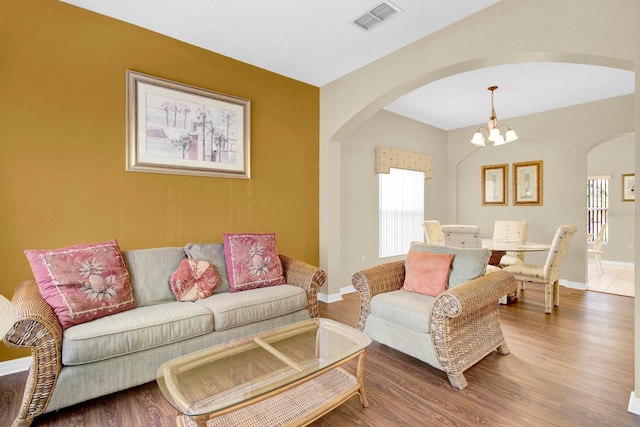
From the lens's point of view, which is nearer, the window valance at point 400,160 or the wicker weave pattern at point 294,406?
the wicker weave pattern at point 294,406

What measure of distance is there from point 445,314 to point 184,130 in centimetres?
281

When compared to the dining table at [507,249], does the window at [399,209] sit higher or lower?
higher

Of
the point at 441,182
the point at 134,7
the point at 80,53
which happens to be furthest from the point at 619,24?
the point at 441,182

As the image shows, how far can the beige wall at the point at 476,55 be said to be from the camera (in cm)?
194

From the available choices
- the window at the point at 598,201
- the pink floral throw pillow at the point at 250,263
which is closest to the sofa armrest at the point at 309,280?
the pink floral throw pillow at the point at 250,263

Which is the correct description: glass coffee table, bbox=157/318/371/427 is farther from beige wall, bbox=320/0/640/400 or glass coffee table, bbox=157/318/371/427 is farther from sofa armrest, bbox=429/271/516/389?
beige wall, bbox=320/0/640/400

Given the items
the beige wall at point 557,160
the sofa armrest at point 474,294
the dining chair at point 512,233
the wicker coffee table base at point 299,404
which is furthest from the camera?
the dining chair at point 512,233

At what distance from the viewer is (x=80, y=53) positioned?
2564mm

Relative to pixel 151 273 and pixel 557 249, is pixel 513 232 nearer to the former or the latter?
pixel 557 249

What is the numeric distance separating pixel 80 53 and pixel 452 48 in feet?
10.3

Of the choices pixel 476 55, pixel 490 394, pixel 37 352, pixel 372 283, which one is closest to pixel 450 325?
pixel 490 394

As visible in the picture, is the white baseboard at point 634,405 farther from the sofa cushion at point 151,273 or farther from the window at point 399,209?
the window at point 399,209

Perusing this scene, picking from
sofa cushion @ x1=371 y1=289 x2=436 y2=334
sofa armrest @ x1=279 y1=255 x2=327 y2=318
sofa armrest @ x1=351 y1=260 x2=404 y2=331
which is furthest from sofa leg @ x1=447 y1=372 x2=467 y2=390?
sofa armrest @ x1=279 y1=255 x2=327 y2=318

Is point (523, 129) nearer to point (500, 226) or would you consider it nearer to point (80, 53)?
point (500, 226)
